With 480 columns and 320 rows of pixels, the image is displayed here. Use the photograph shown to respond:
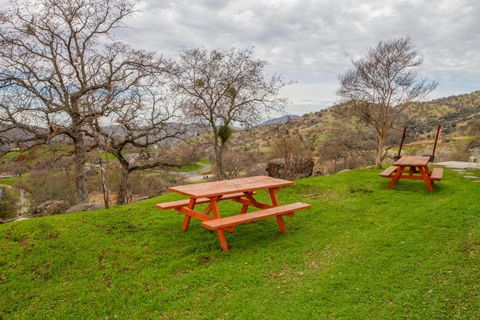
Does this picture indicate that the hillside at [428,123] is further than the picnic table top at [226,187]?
Yes

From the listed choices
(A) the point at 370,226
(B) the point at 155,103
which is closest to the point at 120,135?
(B) the point at 155,103

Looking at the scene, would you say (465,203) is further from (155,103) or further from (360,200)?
(155,103)

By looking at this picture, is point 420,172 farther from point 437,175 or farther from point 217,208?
point 217,208

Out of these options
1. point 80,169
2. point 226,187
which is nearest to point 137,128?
Result: point 80,169

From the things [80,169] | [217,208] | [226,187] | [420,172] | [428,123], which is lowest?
[420,172]

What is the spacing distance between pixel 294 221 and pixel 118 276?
363cm

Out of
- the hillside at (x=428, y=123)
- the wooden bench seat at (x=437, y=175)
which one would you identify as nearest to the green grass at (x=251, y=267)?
the wooden bench seat at (x=437, y=175)

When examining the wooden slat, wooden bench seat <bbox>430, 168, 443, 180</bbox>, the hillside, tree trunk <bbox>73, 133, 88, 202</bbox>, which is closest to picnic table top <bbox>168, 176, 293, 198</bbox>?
the wooden slat

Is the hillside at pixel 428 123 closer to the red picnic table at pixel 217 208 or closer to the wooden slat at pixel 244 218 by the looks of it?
the red picnic table at pixel 217 208

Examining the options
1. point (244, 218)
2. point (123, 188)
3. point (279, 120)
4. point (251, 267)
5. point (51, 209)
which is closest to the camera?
point (251, 267)

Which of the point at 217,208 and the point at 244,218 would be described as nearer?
the point at 244,218

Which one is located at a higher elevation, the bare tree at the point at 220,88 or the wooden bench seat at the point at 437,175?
the bare tree at the point at 220,88

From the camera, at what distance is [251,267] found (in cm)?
459

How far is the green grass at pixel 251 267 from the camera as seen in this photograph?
3.62m
